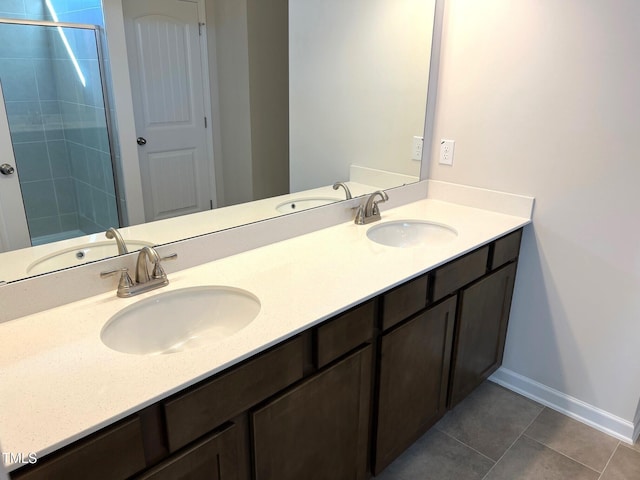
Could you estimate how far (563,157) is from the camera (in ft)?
6.53

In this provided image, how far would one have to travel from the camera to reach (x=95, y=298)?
1.37m

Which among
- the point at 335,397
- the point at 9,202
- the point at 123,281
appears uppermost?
the point at 9,202

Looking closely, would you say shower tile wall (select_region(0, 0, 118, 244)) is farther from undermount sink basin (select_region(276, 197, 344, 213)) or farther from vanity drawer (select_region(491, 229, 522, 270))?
vanity drawer (select_region(491, 229, 522, 270))

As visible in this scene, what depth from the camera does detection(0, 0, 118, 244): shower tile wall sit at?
113 cm

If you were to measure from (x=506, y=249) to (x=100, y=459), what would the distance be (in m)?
1.78

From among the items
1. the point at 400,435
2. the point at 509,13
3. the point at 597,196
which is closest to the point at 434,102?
the point at 509,13

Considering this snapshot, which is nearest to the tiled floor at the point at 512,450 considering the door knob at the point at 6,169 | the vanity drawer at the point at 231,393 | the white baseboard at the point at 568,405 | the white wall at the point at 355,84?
the white baseboard at the point at 568,405

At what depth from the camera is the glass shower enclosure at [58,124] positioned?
1.13m

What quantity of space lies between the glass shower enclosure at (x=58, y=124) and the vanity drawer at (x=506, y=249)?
5.03 feet

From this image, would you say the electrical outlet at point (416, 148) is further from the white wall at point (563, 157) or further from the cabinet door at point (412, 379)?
the cabinet door at point (412, 379)

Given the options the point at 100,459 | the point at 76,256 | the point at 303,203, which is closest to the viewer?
the point at 100,459

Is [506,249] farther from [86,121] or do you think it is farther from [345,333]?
[86,121]

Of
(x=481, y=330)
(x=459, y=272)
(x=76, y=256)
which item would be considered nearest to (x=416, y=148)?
(x=459, y=272)

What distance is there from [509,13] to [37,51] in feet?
5.94
